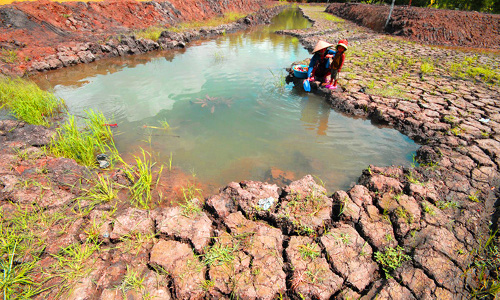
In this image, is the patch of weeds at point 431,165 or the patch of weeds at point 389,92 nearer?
the patch of weeds at point 431,165

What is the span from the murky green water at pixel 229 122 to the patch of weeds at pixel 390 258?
109cm

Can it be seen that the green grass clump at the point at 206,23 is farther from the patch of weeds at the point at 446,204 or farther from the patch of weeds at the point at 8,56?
the patch of weeds at the point at 446,204

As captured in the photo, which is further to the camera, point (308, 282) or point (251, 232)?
point (251, 232)

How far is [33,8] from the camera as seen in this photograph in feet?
28.7

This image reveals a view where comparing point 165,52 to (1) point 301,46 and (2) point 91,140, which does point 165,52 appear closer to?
(1) point 301,46

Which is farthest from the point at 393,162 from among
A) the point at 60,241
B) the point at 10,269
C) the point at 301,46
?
the point at 301,46

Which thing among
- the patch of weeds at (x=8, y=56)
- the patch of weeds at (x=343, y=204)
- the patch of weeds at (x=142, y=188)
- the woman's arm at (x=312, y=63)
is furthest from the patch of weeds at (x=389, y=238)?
the patch of weeds at (x=8, y=56)

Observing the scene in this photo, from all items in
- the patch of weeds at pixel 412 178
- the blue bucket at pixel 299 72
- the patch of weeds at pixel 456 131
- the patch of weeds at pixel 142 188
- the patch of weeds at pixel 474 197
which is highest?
the blue bucket at pixel 299 72

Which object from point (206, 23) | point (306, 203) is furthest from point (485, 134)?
point (206, 23)

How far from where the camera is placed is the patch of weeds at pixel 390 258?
1.84 m

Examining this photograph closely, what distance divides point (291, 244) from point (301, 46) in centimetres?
1041

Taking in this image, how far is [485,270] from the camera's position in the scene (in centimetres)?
184

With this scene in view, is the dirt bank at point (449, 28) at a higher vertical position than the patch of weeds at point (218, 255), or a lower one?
higher

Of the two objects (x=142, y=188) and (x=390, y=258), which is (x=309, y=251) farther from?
(x=142, y=188)
